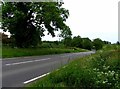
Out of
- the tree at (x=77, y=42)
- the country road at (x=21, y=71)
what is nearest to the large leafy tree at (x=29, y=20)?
the country road at (x=21, y=71)

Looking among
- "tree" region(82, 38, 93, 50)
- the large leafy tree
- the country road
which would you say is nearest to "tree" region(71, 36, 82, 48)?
"tree" region(82, 38, 93, 50)

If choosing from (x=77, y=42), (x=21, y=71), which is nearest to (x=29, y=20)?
(x=21, y=71)

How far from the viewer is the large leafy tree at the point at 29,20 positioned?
150ft

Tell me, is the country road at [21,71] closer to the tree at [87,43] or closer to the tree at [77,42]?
the tree at [77,42]

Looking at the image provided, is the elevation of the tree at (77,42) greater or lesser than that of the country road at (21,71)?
greater

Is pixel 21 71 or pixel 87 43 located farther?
pixel 87 43

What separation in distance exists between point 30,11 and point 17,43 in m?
5.58

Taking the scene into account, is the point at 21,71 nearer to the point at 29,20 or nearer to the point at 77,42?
the point at 29,20

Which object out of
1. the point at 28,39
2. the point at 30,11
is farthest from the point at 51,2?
the point at 28,39

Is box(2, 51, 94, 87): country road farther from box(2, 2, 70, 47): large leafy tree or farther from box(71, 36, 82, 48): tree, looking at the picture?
box(71, 36, 82, 48): tree

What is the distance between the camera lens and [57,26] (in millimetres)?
49188

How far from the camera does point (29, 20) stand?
48219mm

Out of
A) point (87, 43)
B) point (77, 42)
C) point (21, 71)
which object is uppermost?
point (77, 42)

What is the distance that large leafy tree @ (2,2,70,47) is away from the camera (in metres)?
45.8
